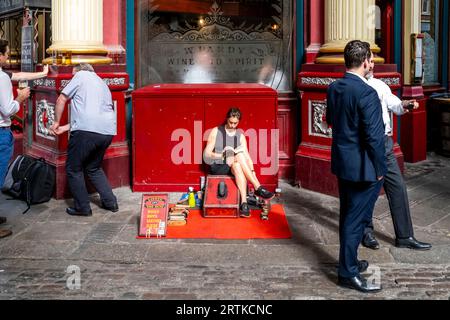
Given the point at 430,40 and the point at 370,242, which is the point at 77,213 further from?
the point at 430,40

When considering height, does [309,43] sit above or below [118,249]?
above

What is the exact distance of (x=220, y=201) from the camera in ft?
23.4

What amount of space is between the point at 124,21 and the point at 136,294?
5.00 metres

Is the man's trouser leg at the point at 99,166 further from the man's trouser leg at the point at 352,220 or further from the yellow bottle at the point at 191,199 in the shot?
the man's trouser leg at the point at 352,220

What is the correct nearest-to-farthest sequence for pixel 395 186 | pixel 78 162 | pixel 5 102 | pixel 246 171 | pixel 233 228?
pixel 395 186
pixel 5 102
pixel 233 228
pixel 78 162
pixel 246 171

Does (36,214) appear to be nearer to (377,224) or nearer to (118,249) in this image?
(118,249)

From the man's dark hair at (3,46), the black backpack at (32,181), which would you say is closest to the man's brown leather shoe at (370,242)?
the black backpack at (32,181)

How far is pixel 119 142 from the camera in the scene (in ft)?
27.9

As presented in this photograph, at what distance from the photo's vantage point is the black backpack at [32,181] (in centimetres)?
752

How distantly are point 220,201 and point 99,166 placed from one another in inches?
55.2

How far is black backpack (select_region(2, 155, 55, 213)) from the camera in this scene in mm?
7520

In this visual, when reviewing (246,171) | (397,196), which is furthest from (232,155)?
(397,196)

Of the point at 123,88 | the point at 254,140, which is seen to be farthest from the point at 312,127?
the point at 123,88

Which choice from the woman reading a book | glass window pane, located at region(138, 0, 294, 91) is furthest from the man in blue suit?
glass window pane, located at region(138, 0, 294, 91)
